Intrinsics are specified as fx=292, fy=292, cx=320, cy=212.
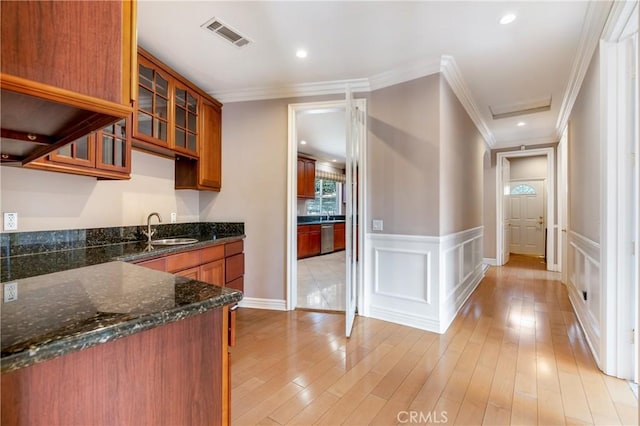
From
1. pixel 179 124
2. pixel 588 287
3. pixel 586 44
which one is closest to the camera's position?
pixel 586 44

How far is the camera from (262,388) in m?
1.86

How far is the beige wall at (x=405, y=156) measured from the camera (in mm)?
2766

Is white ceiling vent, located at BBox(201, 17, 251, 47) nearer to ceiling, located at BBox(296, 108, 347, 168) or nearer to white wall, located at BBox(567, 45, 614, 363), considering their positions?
ceiling, located at BBox(296, 108, 347, 168)

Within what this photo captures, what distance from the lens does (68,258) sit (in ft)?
5.75

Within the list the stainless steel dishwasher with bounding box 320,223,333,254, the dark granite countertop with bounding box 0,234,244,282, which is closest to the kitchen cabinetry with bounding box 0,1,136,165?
the dark granite countertop with bounding box 0,234,244,282

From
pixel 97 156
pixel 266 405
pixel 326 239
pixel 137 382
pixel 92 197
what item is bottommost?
pixel 266 405

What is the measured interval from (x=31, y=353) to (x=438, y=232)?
2.75 metres

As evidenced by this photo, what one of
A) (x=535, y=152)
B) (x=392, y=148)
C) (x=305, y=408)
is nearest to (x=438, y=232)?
(x=392, y=148)

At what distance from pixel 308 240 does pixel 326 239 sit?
2.53 feet

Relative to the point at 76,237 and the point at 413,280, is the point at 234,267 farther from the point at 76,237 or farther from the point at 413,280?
the point at 413,280

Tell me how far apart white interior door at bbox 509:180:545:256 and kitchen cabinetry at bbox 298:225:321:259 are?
4874 millimetres

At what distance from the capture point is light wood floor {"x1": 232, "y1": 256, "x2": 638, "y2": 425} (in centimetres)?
162

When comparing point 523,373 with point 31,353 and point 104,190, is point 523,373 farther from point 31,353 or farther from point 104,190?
point 104,190

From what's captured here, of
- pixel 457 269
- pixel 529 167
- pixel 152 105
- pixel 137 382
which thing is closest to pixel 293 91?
pixel 152 105
